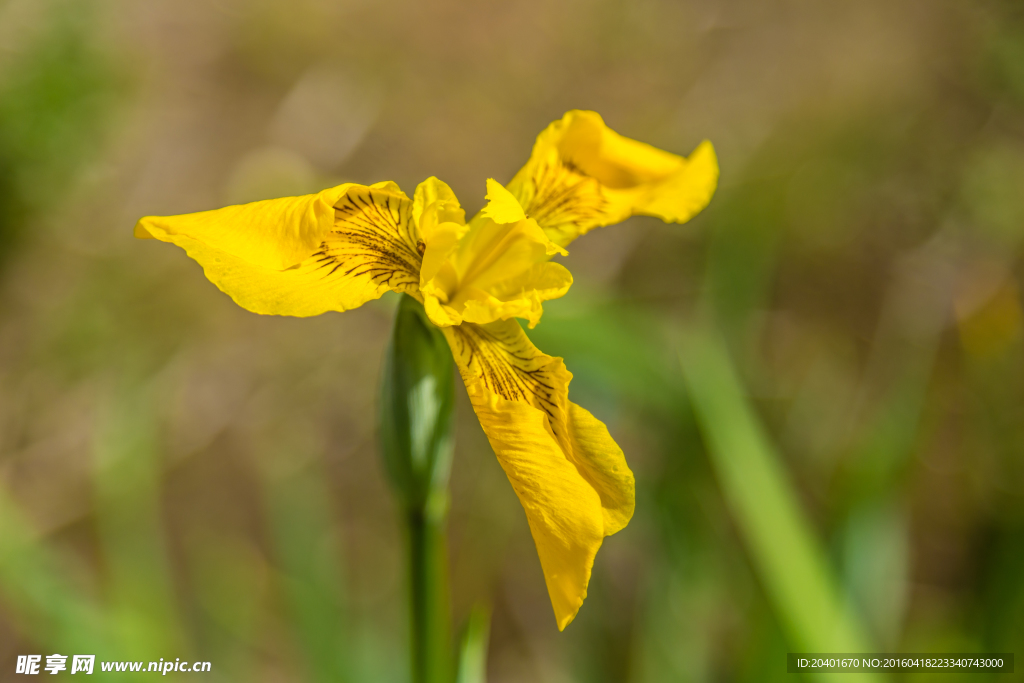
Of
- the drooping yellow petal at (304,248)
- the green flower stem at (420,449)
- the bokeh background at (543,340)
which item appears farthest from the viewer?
the bokeh background at (543,340)

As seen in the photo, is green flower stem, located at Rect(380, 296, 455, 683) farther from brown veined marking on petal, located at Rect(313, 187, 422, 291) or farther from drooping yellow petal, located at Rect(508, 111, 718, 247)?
drooping yellow petal, located at Rect(508, 111, 718, 247)

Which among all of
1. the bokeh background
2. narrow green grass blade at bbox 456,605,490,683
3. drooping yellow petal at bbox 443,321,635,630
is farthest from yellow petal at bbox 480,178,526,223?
the bokeh background

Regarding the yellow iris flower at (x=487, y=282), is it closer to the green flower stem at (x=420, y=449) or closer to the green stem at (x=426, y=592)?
the green flower stem at (x=420, y=449)

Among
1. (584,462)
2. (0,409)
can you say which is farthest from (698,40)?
(0,409)

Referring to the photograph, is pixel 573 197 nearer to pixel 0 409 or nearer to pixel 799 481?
pixel 799 481

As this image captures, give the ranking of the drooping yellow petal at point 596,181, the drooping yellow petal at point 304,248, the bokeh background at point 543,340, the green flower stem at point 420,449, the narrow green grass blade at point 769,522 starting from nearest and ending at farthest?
the drooping yellow petal at point 304,248, the green flower stem at point 420,449, the drooping yellow petal at point 596,181, the narrow green grass blade at point 769,522, the bokeh background at point 543,340

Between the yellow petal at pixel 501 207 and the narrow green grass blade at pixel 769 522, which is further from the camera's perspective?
the narrow green grass blade at pixel 769 522

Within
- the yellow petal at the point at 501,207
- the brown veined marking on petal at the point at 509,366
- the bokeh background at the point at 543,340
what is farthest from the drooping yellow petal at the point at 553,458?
the bokeh background at the point at 543,340
